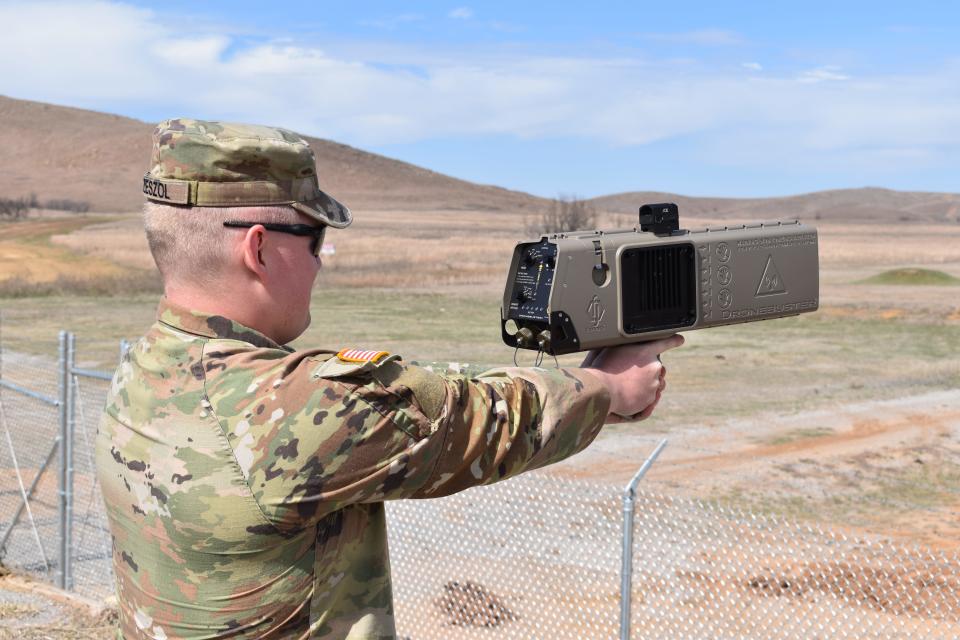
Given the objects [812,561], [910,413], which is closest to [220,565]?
[812,561]

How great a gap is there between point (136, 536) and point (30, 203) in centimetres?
11878

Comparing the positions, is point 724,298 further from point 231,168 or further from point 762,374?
point 762,374

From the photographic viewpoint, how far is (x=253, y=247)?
6.08 feet

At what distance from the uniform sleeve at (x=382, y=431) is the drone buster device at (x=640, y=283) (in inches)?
6.9

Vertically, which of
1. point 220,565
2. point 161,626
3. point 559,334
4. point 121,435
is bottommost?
point 161,626

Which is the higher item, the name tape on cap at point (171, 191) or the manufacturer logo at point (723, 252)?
the name tape on cap at point (171, 191)

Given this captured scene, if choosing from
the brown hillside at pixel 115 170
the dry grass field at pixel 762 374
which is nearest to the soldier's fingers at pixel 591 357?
the dry grass field at pixel 762 374

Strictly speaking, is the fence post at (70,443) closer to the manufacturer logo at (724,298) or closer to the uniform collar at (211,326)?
the uniform collar at (211,326)

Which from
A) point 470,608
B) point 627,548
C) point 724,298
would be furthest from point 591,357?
point 470,608

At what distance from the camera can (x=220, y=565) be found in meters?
1.85

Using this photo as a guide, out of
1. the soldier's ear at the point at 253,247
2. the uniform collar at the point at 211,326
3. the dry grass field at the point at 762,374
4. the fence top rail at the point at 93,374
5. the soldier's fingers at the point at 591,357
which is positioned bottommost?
the dry grass field at the point at 762,374

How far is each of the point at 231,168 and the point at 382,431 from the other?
52 cm

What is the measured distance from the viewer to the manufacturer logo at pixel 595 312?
197 centimetres

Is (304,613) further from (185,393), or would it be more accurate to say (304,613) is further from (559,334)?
(559,334)
